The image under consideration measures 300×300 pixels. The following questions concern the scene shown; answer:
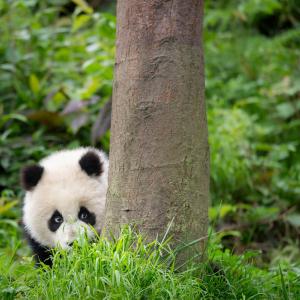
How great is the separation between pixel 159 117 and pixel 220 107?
4292 millimetres

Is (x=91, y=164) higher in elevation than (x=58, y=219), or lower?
higher

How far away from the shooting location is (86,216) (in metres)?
4.22

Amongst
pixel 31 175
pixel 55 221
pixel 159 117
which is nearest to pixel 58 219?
pixel 55 221

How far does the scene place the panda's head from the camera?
4.18 meters

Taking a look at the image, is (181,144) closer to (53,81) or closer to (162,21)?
(162,21)

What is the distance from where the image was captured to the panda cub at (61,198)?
4176 mm

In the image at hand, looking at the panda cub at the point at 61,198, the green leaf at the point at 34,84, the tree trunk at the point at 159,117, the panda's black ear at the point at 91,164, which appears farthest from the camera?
the green leaf at the point at 34,84

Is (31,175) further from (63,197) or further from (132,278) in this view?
(132,278)

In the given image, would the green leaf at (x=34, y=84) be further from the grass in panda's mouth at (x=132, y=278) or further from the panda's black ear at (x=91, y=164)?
the grass in panda's mouth at (x=132, y=278)

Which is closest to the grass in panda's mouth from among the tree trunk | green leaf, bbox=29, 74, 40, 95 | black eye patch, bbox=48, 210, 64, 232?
the tree trunk

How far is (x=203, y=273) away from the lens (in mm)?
3492

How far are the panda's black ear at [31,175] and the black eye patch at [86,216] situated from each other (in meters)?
0.43

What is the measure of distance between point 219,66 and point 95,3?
7.98 ft

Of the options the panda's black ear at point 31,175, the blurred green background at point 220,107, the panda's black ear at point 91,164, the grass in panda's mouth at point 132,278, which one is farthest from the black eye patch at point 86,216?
the blurred green background at point 220,107
